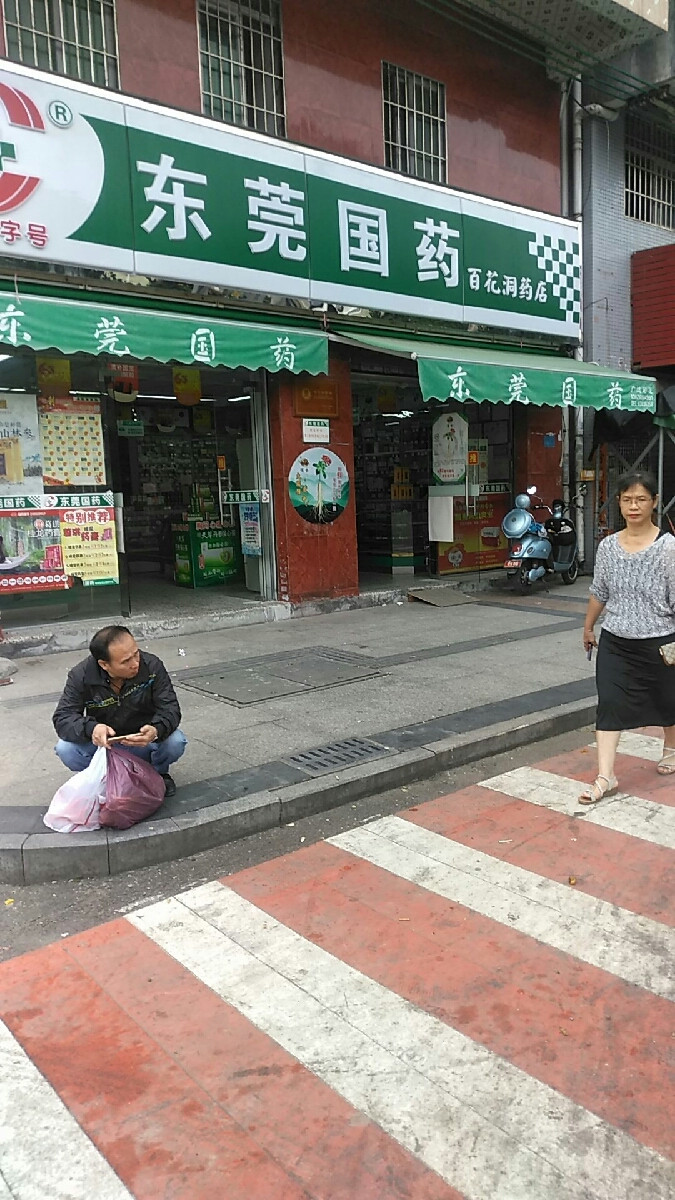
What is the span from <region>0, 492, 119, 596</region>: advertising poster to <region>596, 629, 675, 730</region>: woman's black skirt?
5.67 m

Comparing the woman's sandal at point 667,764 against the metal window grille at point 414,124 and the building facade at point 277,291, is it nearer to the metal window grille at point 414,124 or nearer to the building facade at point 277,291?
the building facade at point 277,291

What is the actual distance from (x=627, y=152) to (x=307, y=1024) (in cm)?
1478

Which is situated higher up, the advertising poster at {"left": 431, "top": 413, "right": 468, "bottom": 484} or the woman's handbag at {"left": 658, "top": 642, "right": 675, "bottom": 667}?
the advertising poster at {"left": 431, "top": 413, "right": 468, "bottom": 484}

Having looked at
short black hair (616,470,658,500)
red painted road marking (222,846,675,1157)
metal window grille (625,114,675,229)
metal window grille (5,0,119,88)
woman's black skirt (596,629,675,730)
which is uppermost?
metal window grille (625,114,675,229)

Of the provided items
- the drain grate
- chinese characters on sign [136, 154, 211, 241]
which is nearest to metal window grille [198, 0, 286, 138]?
chinese characters on sign [136, 154, 211, 241]

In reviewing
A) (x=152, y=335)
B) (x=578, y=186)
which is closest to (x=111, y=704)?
(x=152, y=335)

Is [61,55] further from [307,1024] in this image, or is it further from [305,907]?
[307,1024]

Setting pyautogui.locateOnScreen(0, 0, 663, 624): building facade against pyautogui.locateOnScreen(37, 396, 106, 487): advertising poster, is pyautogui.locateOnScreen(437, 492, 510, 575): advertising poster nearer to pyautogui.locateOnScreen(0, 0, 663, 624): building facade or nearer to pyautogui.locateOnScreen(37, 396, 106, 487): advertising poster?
pyautogui.locateOnScreen(0, 0, 663, 624): building facade

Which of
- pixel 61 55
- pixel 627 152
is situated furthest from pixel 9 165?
pixel 627 152

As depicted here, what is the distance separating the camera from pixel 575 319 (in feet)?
43.2

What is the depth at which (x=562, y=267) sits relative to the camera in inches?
504

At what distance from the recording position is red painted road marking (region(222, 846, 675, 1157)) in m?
2.58

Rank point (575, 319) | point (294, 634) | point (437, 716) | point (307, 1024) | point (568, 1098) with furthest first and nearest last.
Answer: point (575, 319) < point (294, 634) < point (437, 716) < point (307, 1024) < point (568, 1098)

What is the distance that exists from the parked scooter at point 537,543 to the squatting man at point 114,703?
8.20 m
